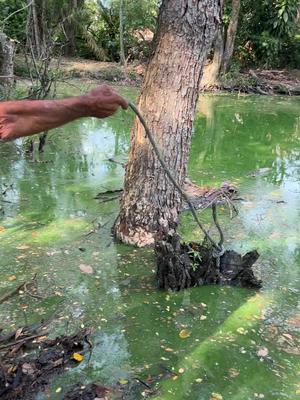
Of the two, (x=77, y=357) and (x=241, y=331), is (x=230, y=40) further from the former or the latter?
(x=77, y=357)

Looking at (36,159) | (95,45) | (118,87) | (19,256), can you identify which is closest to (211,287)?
(19,256)

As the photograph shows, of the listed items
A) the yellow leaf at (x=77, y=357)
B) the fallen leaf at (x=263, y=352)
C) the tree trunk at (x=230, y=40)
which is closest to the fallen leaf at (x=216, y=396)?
the fallen leaf at (x=263, y=352)

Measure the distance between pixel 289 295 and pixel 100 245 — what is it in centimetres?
130

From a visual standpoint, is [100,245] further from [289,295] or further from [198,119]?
[198,119]

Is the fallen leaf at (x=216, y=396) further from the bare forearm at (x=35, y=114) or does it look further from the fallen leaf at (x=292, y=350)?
the bare forearm at (x=35, y=114)

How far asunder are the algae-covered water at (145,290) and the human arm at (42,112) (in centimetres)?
121

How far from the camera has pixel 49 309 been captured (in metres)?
2.77

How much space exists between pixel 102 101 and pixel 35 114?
204 millimetres

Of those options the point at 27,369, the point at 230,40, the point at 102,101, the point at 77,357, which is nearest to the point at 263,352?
the point at 77,357

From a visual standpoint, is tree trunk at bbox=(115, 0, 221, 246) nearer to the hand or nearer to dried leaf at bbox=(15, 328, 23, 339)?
dried leaf at bbox=(15, 328, 23, 339)

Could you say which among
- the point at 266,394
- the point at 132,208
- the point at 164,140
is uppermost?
the point at 164,140

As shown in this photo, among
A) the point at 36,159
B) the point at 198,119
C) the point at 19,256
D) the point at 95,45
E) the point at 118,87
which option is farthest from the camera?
the point at 95,45

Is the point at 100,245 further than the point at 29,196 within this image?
No

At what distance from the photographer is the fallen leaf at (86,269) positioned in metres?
3.21
